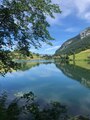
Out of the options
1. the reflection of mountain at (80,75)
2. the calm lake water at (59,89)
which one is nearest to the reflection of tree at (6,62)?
the calm lake water at (59,89)

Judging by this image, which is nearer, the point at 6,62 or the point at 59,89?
the point at 6,62

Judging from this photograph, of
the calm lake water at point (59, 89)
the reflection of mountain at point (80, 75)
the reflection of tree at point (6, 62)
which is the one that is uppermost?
the reflection of tree at point (6, 62)

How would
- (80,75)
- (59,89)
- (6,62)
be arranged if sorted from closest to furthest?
1. (6,62)
2. (59,89)
3. (80,75)

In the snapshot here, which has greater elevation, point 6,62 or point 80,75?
point 6,62

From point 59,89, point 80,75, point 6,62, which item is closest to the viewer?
point 6,62

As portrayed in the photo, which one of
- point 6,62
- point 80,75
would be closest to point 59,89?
point 6,62

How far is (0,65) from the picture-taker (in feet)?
53.3

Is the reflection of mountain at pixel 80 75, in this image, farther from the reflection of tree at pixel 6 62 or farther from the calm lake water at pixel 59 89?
the reflection of tree at pixel 6 62

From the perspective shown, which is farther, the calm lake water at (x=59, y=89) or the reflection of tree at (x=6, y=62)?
the calm lake water at (x=59, y=89)

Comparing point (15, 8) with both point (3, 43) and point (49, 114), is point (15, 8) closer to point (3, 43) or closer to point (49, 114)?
point (3, 43)

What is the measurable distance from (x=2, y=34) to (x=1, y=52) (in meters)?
1.19

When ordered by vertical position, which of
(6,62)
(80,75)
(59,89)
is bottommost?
(80,75)

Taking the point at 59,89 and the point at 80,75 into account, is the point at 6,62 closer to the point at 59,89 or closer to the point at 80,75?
the point at 59,89

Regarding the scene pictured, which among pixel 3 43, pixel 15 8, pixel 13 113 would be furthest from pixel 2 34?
pixel 13 113
